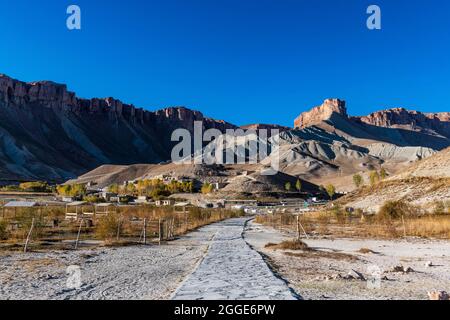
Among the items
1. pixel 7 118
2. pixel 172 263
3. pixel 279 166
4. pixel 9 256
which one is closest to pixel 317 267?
pixel 172 263

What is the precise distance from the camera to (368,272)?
1215cm

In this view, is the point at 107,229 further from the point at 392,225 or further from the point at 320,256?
the point at 392,225

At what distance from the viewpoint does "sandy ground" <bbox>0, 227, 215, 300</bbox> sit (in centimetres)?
891

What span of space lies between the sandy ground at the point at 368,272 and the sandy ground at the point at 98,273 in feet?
8.81

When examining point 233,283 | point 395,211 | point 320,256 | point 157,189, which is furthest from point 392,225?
point 157,189

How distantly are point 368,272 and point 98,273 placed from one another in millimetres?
6974

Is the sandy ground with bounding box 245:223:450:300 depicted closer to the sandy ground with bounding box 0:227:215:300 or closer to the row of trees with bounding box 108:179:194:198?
the sandy ground with bounding box 0:227:215:300

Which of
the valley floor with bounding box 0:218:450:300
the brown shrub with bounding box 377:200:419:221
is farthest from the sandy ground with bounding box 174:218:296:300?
the brown shrub with bounding box 377:200:419:221

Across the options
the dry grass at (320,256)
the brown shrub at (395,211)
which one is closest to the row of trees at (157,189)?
the brown shrub at (395,211)

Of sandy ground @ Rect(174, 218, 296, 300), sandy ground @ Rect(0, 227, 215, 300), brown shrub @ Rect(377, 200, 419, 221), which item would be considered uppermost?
brown shrub @ Rect(377, 200, 419, 221)

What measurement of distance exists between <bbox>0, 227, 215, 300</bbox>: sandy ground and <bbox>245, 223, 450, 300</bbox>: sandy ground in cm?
269

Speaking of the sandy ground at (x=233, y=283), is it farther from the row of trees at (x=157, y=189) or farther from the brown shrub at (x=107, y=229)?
the row of trees at (x=157, y=189)

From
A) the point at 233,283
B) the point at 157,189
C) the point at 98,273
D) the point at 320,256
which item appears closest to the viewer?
the point at 233,283

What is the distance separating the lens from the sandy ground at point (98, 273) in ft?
29.2
